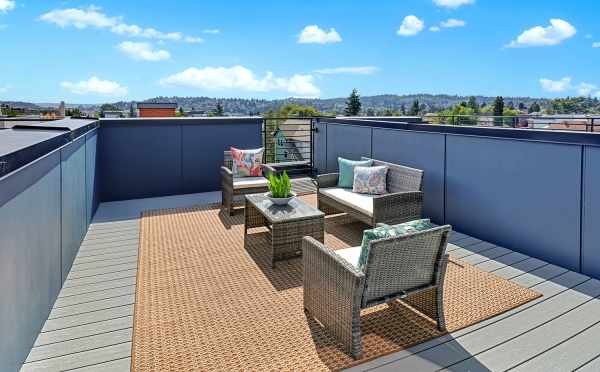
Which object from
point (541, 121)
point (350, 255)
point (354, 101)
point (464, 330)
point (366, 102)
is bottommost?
point (464, 330)

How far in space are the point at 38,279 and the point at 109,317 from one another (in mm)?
521

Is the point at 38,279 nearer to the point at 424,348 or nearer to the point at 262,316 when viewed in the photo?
the point at 262,316

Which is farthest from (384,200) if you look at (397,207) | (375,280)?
(375,280)

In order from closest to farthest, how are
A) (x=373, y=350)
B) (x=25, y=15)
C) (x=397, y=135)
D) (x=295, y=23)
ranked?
(x=373, y=350)
(x=397, y=135)
(x=25, y=15)
(x=295, y=23)

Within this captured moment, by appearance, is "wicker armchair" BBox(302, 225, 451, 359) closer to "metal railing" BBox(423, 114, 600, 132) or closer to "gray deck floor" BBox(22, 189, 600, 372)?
"gray deck floor" BBox(22, 189, 600, 372)

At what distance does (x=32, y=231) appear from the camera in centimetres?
233

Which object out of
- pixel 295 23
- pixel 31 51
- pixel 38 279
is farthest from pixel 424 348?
pixel 31 51

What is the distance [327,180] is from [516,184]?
2167 mm

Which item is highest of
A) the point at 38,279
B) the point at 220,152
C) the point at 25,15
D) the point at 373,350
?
the point at 25,15

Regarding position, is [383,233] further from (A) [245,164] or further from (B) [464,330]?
(A) [245,164]

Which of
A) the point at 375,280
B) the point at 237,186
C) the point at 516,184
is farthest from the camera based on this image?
the point at 237,186

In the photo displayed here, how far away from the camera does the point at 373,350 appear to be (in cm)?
235

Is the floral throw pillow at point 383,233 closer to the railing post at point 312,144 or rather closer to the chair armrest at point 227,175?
the chair armrest at point 227,175

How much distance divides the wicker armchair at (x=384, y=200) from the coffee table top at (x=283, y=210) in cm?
59
